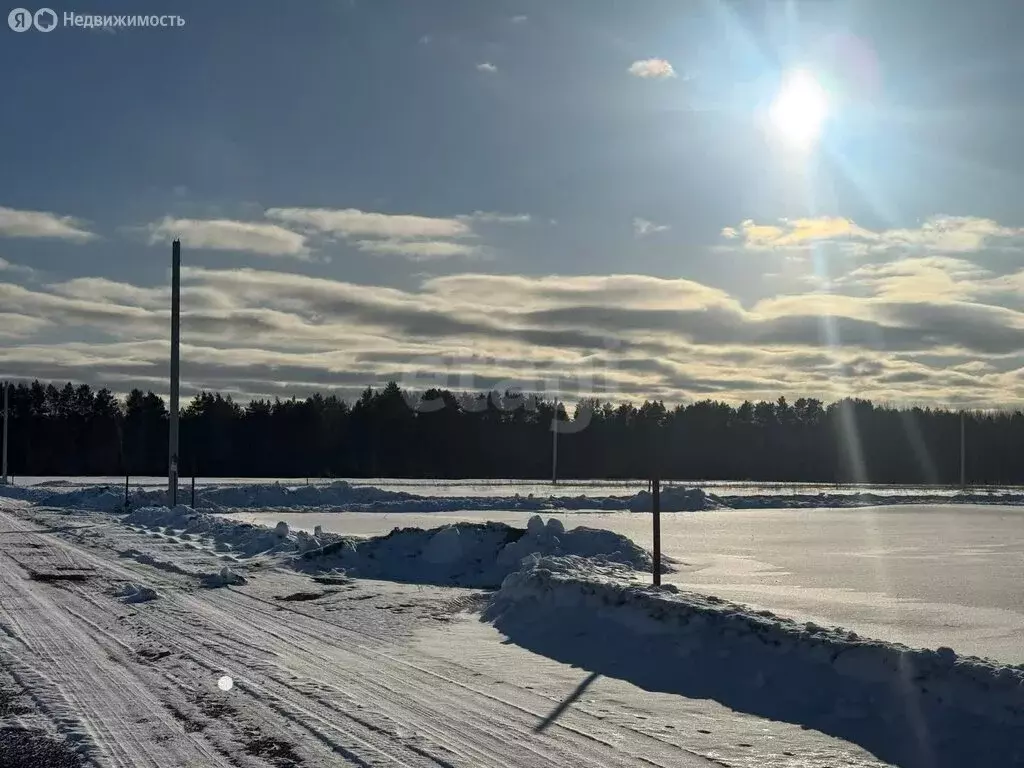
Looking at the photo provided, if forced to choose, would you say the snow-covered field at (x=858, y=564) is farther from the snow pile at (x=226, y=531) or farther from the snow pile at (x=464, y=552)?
the snow pile at (x=226, y=531)

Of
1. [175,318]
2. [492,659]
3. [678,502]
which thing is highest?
[175,318]

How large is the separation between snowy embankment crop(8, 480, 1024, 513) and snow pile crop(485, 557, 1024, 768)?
93.2 feet

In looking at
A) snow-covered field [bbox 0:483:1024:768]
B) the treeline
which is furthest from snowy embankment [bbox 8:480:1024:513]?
the treeline

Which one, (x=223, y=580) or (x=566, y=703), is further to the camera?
(x=223, y=580)

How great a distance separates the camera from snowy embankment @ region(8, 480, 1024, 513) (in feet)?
131

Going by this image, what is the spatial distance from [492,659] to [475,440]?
4588 inches

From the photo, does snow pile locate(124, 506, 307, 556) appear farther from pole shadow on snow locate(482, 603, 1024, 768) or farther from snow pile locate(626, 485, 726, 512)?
snow pile locate(626, 485, 726, 512)

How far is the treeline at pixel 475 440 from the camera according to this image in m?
116

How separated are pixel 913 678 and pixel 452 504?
36494mm

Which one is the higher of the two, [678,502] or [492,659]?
[492,659]

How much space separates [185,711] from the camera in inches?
294

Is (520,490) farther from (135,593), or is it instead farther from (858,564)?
(135,593)

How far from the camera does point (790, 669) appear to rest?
28.7 ft

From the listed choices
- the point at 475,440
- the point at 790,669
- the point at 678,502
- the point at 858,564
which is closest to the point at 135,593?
the point at 790,669
